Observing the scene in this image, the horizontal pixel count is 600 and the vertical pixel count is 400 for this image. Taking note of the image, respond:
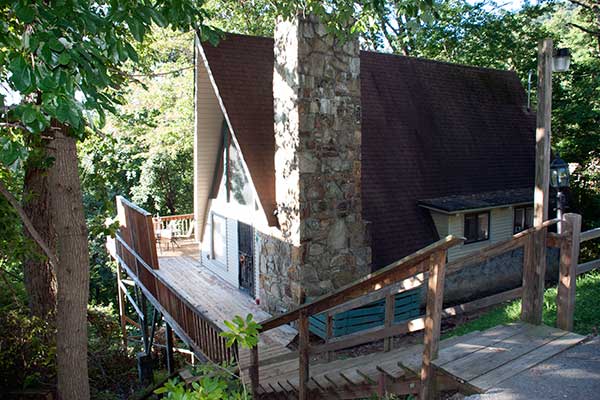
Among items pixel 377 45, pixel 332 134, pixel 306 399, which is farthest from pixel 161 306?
pixel 377 45

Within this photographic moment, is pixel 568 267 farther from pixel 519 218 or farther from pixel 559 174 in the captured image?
pixel 519 218

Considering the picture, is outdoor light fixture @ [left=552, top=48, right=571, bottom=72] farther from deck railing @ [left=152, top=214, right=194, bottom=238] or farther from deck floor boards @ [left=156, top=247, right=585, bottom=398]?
deck railing @ [left=152, top=214, right=194, bottom=238]

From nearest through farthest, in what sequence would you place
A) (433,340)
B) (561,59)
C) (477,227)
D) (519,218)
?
(433,340)
(561,59)
(477,227)
(519,218)

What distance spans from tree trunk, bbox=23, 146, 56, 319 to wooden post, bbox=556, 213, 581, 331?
862 cm

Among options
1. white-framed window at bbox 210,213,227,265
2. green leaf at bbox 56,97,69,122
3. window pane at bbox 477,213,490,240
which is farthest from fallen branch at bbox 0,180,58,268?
window pane at bbox 477,213,490,240

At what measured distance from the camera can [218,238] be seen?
13344mm

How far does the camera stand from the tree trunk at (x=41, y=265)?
9.31 meters

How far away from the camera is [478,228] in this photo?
506 inches

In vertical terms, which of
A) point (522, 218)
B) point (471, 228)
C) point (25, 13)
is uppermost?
point (25, 13)

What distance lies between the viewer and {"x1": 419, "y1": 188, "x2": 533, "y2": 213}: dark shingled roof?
11.7 metres

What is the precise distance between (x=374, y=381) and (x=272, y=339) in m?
4.83

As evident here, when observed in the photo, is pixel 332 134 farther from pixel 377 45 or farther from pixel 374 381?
pixel 377 45

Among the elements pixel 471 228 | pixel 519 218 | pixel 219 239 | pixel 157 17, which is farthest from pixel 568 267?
pixel 519 218

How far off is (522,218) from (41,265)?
12.4m
